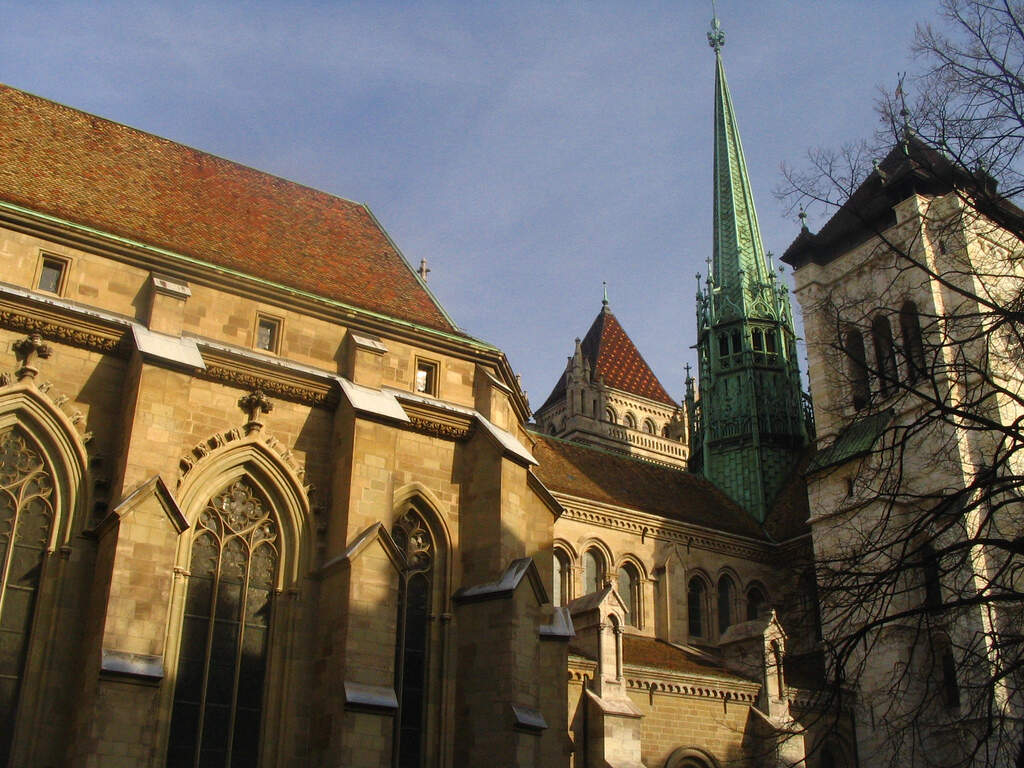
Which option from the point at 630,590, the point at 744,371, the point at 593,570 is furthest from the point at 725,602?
the point at 744,371

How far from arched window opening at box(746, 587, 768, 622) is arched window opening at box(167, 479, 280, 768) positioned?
57.2 ft

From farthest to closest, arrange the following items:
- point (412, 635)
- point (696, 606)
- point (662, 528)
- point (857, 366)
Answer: point (696, 606) → point (662, 528) → point (857, 366) → point (412, 635)

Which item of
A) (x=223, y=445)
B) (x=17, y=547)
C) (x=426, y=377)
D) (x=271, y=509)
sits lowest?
(x=17, y=547)

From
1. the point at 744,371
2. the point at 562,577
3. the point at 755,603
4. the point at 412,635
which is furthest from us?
the point at 744,371

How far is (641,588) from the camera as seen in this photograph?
88.5ft

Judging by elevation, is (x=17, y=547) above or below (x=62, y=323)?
below

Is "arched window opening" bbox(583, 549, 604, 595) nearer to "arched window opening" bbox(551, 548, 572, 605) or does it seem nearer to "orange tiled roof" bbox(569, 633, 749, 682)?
"arched window opening" bbox(551, 548, 572, 605)

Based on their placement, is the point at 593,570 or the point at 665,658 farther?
the point at 593,570

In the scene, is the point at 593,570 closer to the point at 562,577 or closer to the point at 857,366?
the point at 562,577

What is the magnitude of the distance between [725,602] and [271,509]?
1696 cm

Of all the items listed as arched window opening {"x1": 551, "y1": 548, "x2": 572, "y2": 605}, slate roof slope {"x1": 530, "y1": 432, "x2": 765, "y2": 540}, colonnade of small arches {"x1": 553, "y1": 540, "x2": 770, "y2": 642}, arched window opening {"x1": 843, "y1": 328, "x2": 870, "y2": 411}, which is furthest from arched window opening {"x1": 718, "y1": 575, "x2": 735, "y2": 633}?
arched window opening {"x1": 843, "y1": 328, "x2": 870, "y2": 411}

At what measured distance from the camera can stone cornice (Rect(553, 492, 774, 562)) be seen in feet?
87.0

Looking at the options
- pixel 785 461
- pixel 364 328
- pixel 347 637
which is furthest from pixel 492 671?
pixel 785 461

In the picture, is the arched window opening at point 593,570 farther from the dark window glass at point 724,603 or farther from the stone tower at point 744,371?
the stone tower at point 744,371
